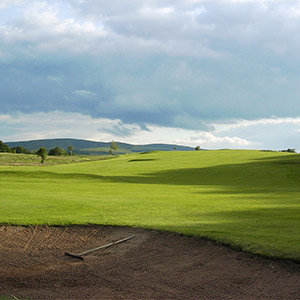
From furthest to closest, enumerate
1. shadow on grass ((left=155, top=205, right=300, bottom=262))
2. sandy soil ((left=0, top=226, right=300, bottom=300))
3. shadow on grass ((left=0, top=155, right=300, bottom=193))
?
1. shadow on grass ((left=0, top=155, right=300, bottom=193))
2. shadow on grass ((left=155, top=205, right=300, bottom=262))
3. sandy soil ((left=0, top=226, right=300, bottom=300))

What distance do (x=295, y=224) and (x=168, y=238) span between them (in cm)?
533

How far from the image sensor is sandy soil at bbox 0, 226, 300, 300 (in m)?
8.59

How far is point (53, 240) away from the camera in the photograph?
13.4 metres

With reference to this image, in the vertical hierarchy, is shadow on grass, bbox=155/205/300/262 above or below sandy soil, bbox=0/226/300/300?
above

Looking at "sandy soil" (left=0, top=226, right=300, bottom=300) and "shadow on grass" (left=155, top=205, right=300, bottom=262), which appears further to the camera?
"shadow on grass" (left=155, top=205, right=300, bottom=262)

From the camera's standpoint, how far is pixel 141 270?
10148 millimetres

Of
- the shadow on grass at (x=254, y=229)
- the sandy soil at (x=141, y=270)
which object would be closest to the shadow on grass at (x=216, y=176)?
the shadow on grass at (x=254, y=229)

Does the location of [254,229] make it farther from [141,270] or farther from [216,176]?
[216,176]

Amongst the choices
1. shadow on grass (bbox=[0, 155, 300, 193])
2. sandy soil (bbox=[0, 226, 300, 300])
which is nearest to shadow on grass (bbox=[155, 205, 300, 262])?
sandy soil (bbox=[0, 226, 300, 300])

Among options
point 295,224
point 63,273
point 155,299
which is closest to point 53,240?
point 63,273

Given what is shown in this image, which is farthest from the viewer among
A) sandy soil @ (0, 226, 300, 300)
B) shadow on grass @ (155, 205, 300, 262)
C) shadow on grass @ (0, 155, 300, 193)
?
shadow on grass @ (0, 155, 300, 193)

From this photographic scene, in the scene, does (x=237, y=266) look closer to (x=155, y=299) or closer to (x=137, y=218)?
(x=155, y=299)

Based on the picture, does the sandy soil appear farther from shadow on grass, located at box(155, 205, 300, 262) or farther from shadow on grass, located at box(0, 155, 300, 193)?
shadow on grass, located at box(0, 155, 300, 193)

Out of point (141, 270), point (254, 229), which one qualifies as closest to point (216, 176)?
point (254, 229)
